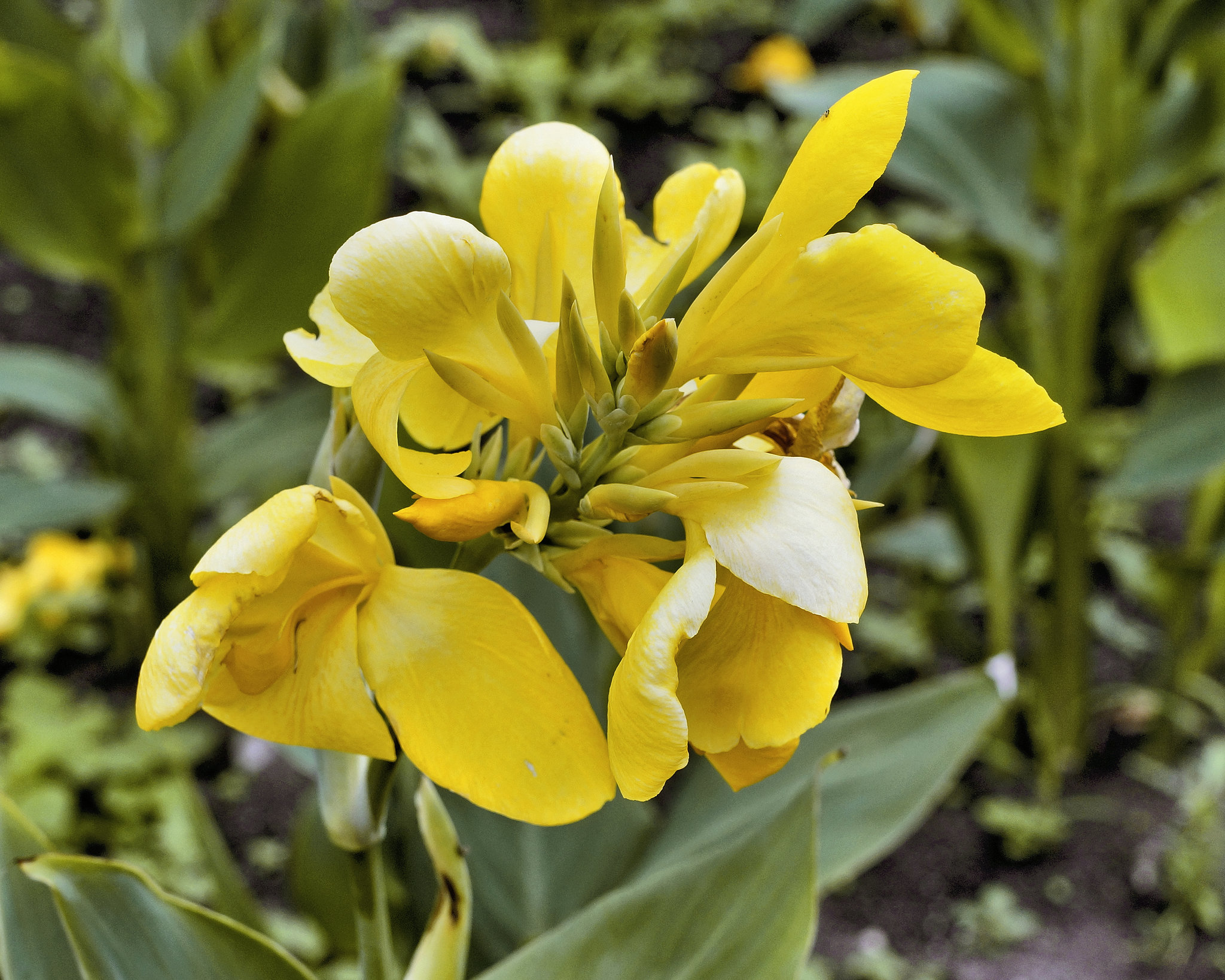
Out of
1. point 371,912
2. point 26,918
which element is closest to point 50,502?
point 26,918

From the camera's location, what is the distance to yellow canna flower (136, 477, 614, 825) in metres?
0.32

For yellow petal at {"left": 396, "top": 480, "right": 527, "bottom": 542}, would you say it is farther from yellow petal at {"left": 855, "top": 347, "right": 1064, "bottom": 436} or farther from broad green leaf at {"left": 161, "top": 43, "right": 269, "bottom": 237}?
broad green leaf at {"left": 161, "top": 43, "right": 269, "bottom": 237}

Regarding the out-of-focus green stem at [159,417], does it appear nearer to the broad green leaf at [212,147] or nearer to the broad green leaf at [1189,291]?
the broad green leaf at [212,147]

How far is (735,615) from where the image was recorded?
1.05 feet

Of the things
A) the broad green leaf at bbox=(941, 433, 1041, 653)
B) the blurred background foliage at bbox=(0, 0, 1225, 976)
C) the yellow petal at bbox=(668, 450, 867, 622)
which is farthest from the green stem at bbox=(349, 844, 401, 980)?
the broad green leaf at bbox=(941, 433, 1041, 653)

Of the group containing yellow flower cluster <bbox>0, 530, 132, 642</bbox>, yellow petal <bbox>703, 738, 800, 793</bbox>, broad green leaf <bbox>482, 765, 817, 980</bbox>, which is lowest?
yellow flower cluster <bbox>0, 530, 132, 642</bbox>

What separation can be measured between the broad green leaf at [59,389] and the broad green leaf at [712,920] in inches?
43.6

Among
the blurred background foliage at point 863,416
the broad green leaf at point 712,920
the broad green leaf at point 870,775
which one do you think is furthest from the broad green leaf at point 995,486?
the broad green leaf at point 712,920

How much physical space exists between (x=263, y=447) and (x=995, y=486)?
0.95 m

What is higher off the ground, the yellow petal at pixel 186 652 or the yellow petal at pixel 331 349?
the yellow petal at pixel 331 349

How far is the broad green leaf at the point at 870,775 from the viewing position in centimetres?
72

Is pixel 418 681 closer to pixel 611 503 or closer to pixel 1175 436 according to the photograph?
pixel 611 503

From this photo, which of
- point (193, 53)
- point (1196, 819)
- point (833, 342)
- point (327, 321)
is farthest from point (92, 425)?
point (1196, 819)

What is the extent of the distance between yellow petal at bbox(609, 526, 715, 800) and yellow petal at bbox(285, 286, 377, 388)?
0.45 feet
